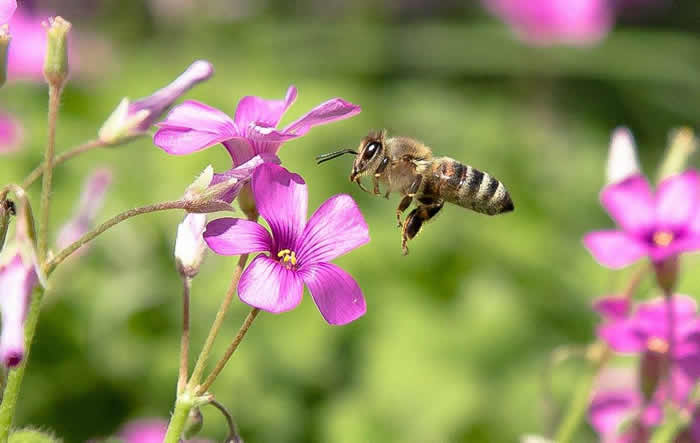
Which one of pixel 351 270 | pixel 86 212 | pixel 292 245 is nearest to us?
pixel 292 245

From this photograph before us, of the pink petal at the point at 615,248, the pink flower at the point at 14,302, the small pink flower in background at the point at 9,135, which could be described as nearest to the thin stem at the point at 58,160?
the pink flower at the point at 14,302

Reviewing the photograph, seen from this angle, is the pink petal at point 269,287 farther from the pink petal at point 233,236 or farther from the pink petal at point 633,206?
the pink petal at point 633,206

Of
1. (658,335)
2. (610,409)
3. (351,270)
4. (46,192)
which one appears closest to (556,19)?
(351,270)

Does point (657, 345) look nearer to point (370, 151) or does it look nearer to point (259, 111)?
point (370, 151)

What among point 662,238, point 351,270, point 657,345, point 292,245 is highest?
point 292,245

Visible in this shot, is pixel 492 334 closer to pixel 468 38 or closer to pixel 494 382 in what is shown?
pixel 494 382

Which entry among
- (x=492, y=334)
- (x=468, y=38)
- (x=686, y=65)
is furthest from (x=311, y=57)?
(x=492, y=334)
